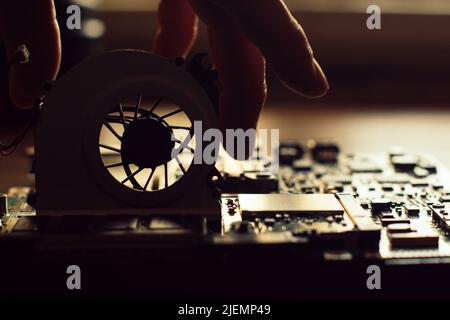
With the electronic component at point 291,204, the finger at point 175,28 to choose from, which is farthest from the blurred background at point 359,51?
the electronic component at point 291,204

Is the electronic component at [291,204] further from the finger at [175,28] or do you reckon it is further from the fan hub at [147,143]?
the finger at [175,28]

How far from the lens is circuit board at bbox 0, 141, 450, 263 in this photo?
61 cm

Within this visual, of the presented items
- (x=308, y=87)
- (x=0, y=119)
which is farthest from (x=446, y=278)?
(x=0, y=119)

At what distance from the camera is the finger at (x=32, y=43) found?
0.71 meters

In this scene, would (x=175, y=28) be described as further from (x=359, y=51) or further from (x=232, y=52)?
(x=359, y=51)

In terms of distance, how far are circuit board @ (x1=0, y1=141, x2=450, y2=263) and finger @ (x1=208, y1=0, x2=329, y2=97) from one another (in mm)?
123

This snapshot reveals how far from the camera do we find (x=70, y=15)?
1301 millimetres

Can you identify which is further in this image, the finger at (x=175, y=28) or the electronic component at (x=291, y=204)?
the finger at (x=175, y=28)

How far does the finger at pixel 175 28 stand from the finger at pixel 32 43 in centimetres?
21

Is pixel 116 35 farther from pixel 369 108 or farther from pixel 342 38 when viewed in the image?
pixel 369 108

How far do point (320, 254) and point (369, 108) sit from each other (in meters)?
1.16

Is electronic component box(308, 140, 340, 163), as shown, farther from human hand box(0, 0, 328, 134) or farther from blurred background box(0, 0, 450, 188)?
blurred background box(0, 0, 450, 188)

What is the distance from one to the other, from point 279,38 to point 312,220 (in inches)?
6.8
